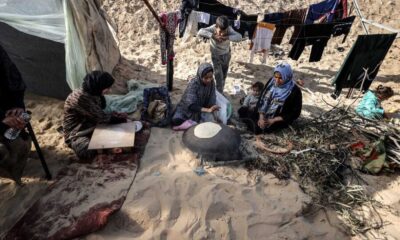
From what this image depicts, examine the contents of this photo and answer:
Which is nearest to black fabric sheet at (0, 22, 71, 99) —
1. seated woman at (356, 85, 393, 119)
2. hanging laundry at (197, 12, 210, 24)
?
hanging laundry at (197, 12, 210, 24)

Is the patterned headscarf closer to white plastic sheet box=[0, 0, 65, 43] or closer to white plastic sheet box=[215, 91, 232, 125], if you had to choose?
Result: white plastic sheet box=[215, 91, 232, 125]

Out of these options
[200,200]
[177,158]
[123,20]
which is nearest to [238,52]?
[123,20]

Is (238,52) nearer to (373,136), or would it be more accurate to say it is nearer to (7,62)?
(373,136)

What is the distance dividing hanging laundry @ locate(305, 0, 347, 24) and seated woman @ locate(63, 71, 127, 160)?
415 cm

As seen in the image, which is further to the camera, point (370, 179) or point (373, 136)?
point (373, 136)

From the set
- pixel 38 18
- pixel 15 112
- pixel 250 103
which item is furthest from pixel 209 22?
pixel 15 112

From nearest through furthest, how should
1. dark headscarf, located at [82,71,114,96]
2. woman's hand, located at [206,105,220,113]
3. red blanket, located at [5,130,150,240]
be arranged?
1. red blanket, located at [5,130,150,240]
2. dark headscarf, located at [82,71,114,96]
3. woman's hand, located at [206,105,220,113]

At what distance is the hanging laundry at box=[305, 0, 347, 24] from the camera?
573 cm

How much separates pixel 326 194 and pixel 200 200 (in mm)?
1581

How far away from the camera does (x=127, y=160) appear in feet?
12.1

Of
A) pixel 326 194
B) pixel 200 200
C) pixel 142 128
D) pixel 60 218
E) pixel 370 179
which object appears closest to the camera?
pixel 60 218

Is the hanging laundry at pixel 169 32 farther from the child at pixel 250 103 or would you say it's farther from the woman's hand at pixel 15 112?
the woman's hand at pixel 15 112

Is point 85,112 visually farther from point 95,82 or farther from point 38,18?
point 38,18

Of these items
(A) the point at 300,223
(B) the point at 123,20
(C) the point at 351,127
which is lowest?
(A) the point at 300,223
